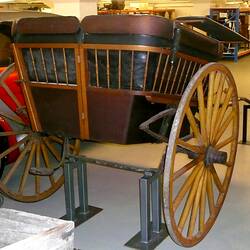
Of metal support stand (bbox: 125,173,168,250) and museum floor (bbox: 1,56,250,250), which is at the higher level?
metal support stand (bbox: 125,173,168,250)

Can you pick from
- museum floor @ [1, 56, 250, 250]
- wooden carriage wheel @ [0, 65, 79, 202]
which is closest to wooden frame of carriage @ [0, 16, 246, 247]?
museum floor @ [1, 56, 250, 250]

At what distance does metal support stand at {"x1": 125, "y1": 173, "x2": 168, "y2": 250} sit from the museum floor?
6 centimetres

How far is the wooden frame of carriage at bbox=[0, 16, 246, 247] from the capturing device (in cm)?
243

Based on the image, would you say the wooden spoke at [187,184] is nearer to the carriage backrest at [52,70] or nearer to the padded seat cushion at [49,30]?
the carriage backrest at [52,70]

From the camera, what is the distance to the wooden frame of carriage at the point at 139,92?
2430mm

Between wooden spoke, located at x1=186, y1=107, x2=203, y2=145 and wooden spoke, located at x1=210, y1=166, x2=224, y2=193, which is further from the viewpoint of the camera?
wooden spoke, located at x1=210, y1=166, x2=224, y2=193

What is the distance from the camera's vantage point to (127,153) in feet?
16.0

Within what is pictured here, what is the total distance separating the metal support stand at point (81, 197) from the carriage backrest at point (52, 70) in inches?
13.2

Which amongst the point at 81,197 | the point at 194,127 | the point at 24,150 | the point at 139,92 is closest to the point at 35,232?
the point at 139,92

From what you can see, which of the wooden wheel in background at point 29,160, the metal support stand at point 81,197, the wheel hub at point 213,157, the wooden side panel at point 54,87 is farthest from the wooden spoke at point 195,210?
the wooden wheel in background at point 29,160

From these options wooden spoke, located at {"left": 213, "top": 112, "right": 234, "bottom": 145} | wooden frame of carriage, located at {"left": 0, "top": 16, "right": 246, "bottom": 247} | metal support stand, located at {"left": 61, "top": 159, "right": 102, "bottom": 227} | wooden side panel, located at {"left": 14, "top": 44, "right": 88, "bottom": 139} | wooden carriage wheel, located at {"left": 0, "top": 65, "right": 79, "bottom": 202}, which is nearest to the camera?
wooden frame of carriage, located at {"left": 0, "top": 16, "right": 246, "bottom": 247}

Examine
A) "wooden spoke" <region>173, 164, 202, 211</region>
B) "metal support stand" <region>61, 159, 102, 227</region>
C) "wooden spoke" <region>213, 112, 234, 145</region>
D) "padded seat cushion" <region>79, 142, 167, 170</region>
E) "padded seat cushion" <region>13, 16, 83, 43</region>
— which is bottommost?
"padded seat cushion" <region>79, 142, 167, 170</region>

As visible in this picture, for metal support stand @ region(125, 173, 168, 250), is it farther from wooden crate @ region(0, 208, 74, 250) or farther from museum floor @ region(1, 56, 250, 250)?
wooden crate @ region(0, 208, 74, 250)

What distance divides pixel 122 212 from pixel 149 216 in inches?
23.4
